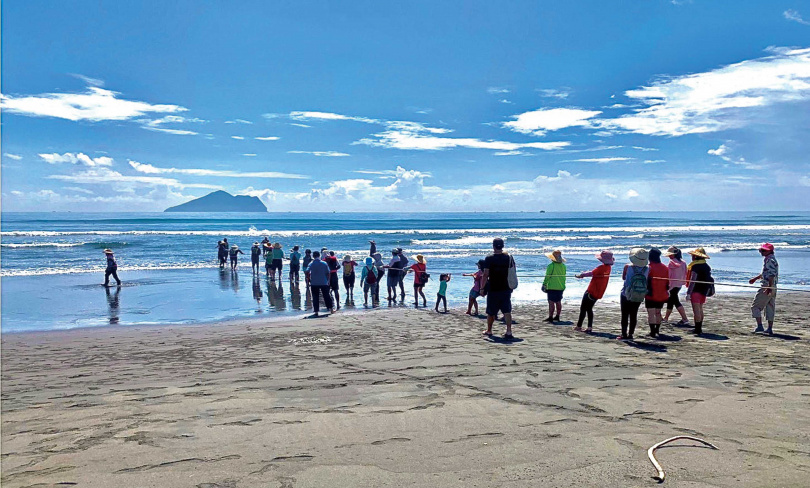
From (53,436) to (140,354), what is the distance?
4.25 metres

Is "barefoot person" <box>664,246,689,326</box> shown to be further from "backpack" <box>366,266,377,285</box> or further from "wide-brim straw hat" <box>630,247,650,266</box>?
"backpack" <box>366,266,377,285</box>

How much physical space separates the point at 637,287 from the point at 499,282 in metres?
2.17

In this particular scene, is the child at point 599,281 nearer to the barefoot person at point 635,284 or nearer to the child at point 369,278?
the barefoot person at point 635,284

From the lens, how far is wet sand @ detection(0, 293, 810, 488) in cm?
408

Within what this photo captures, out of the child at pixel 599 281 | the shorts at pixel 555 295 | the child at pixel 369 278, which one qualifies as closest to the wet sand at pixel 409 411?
the child at pixel 599 281

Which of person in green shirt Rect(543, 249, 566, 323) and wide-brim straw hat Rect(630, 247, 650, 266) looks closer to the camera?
wide-brim straw hat Rect(630, 247, 650, 266)

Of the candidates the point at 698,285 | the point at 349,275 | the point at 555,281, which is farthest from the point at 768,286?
the point at 349,275

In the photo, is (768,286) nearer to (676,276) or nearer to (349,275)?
(676,276)

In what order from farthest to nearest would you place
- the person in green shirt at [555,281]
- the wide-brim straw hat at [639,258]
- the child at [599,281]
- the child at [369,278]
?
1. the child at [369,278]
2. the person in green shirt at [555,281]
3. the child at [599,281]
4. the wide-brim straw hat at [639,258]

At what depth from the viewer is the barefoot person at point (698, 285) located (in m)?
9.73

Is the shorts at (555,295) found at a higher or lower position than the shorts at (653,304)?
lower

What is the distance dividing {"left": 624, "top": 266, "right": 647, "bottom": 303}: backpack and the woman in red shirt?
176mm

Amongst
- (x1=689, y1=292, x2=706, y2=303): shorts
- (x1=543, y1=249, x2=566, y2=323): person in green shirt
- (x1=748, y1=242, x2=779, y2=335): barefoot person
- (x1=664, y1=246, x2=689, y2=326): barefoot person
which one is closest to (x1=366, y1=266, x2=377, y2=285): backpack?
(x1=543, y1=249, x2=566, y2=323): person in green shirt

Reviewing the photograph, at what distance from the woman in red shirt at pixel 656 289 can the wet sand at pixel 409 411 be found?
403mm
